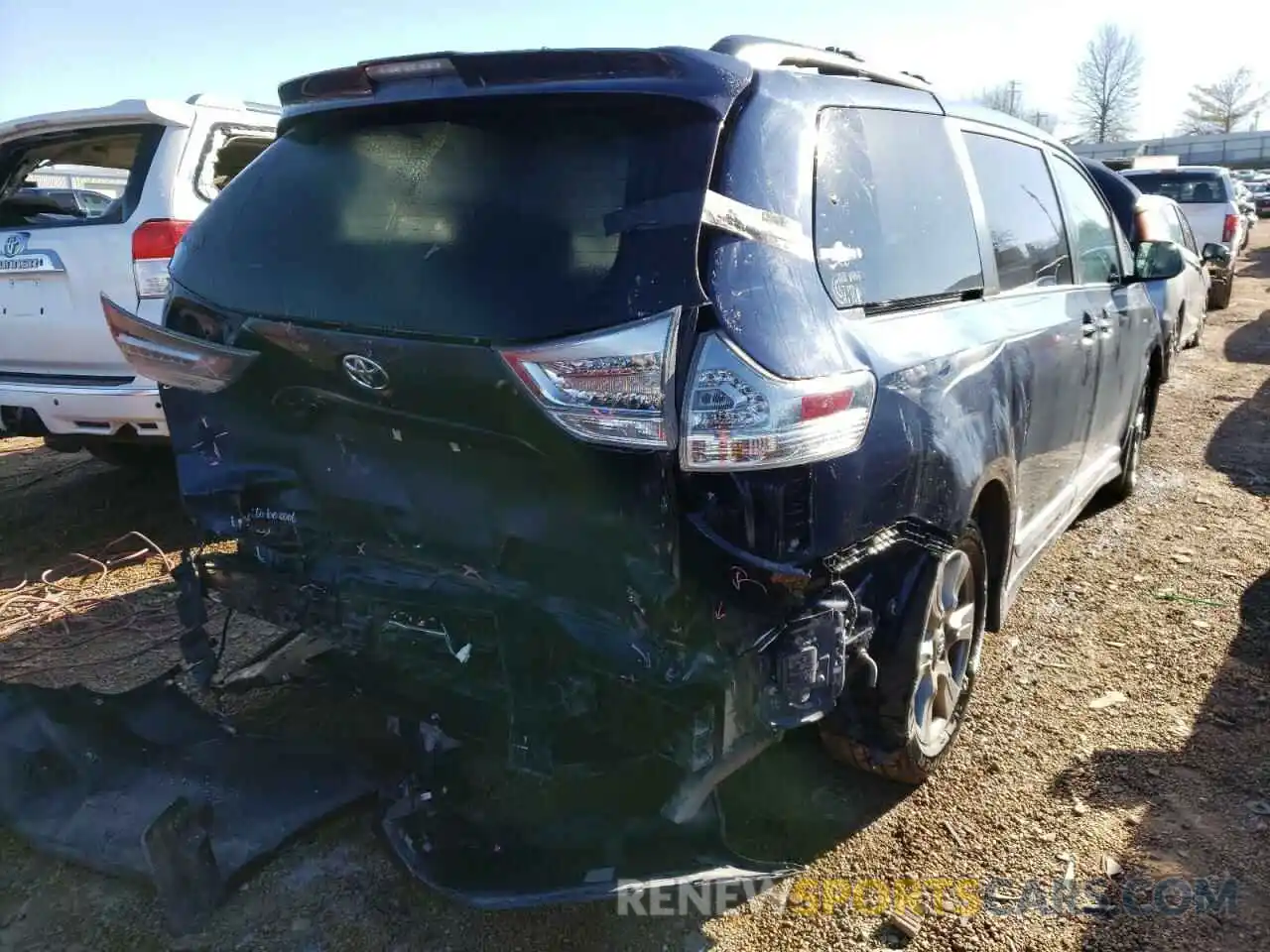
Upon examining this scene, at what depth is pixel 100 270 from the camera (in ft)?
15.0

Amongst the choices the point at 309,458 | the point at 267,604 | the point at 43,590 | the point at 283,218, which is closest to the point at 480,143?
the point at 283,218

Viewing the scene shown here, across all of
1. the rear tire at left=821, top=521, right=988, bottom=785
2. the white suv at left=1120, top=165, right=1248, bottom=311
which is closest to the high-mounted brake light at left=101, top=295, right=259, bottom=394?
the rear tire at left=821, top=521, right=988, bottom=785

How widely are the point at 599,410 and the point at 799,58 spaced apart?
1.13 m

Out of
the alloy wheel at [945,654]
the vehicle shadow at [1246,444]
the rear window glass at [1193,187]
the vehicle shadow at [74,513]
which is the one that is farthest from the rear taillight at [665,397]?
the rear window glass at [1193,187]

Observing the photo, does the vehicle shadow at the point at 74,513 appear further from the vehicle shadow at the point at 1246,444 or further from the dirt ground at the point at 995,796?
the vehicle shadow at the point at 1246,444

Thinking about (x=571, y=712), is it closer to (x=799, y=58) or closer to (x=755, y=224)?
(x=755, y=224)

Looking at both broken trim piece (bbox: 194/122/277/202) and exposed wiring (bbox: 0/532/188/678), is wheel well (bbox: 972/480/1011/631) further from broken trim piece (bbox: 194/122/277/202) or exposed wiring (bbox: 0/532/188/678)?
broken trim piece (bbox: 194/122/277/202)

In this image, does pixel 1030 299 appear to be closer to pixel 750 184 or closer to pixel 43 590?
pixel 750 184

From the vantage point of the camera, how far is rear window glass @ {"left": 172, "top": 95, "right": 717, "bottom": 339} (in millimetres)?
2025

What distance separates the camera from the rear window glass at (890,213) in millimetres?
2320

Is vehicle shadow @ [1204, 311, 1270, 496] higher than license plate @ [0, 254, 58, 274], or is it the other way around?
license plate @ [0, 254, 58, 274]

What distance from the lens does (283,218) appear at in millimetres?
2533

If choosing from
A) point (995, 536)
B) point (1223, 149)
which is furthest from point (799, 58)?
point (1223, 149)

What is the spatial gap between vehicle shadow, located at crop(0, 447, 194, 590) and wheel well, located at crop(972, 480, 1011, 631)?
11.4 feet
